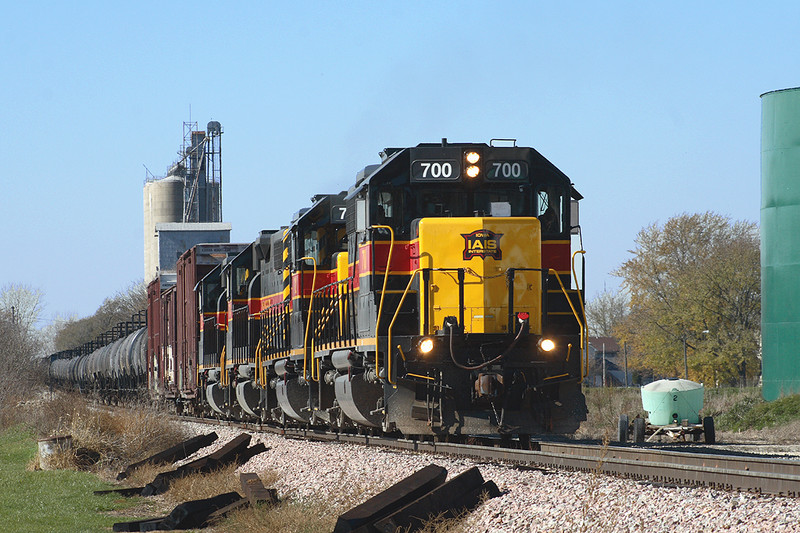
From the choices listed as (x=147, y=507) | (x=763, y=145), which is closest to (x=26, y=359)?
(x=763, y=145)

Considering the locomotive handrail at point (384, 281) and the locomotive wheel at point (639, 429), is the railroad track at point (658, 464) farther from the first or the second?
the locomotive wheel at point (639, 429)

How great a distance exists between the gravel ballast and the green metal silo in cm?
1846

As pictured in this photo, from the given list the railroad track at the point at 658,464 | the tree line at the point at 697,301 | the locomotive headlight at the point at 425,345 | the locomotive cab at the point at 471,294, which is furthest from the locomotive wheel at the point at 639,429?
the tree line at the point at 697,301

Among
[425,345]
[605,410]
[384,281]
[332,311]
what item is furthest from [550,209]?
[605,410]

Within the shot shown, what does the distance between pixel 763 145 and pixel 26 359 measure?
4316 centimetres

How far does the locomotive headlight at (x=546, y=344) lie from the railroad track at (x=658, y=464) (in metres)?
1.19

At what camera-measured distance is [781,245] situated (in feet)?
91.3

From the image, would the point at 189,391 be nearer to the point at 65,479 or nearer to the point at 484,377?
the point at 65,479

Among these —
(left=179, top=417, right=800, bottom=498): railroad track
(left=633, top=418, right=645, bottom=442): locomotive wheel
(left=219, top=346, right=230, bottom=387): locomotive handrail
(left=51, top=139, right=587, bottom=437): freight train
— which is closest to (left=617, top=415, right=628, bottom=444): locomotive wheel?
(left=633, top=418, right=645, bottom=442): locomotive wheel

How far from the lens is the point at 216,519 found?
1006 cm

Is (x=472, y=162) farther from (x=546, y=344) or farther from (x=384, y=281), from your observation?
(x=546, y=344)

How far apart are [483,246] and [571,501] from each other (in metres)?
5.07

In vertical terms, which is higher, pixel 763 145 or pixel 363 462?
pixel 763 145

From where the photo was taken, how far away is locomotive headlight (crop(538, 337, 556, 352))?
40.7ft
